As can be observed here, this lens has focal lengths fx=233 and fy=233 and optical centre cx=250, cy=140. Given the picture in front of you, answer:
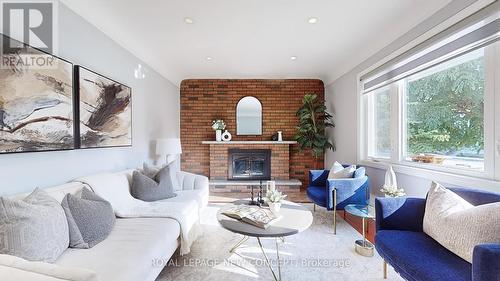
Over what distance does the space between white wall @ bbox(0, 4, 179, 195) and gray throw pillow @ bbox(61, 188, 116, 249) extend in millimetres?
391

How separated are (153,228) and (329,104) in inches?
168

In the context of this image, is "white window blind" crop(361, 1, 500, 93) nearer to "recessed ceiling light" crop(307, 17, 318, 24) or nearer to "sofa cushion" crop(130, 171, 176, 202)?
"recessed ceiling light" crop(307, 17, 318, 24)

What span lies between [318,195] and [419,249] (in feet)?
5.26

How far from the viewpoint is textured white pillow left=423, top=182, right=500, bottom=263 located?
4.09 feet

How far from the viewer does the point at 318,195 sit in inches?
119

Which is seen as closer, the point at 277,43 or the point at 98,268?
the point at 98,268

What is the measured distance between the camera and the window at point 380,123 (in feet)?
10.3

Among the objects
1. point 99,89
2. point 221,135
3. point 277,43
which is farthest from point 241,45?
point 221,135

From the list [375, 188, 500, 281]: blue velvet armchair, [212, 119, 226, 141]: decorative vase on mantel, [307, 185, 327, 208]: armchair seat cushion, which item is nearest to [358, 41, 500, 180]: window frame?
[375, 188, 500, 281]: blue velvet armchair

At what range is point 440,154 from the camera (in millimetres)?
2320

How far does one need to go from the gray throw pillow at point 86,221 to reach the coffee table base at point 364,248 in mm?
2195

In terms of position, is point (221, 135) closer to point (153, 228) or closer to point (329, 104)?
point (329, 104)

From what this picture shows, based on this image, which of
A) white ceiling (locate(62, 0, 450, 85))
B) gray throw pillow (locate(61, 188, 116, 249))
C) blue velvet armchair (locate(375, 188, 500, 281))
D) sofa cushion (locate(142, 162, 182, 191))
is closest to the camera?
blue velvet armchair (locate(375, 188, 500, 281))

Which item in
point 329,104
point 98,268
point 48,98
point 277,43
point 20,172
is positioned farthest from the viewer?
point 329,104
